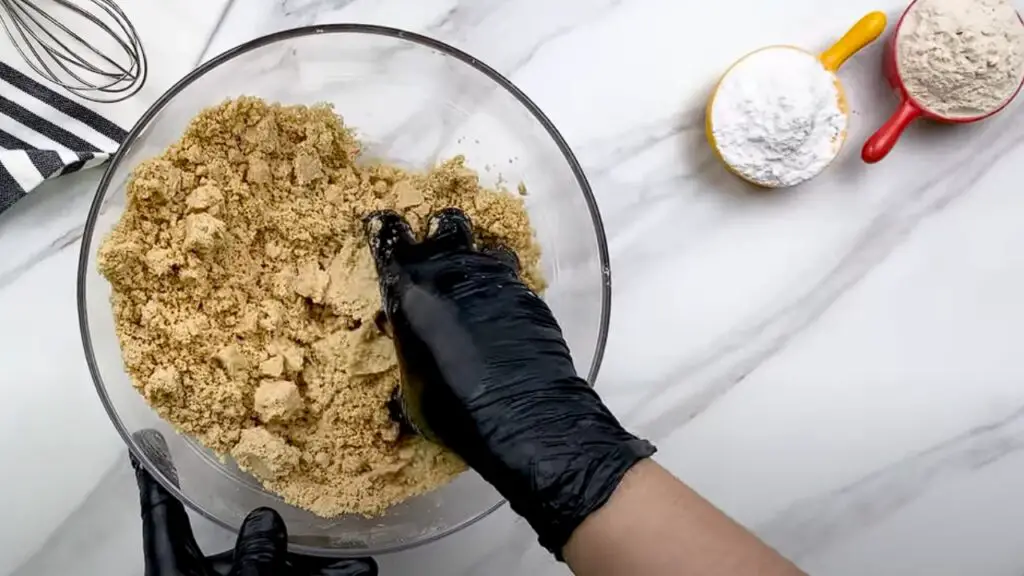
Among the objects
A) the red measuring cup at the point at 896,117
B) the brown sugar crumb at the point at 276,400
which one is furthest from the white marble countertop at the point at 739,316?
the brown sugar crumb at the point at 276,400

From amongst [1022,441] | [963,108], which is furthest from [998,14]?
[1022,441]

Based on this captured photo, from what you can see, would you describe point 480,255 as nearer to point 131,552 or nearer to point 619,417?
point 619,417

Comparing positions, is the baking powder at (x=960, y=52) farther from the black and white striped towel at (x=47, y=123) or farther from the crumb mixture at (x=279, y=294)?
the black and white striped towel at (x=47, y=123)

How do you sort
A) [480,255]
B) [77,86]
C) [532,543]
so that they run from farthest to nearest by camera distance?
[532,543] < [77,86] < [480,255]

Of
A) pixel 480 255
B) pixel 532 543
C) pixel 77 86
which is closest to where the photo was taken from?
pixel 480 255

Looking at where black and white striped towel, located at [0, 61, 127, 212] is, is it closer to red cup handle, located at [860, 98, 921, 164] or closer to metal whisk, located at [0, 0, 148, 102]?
metal whisk, located at [0, 0, 148, 102]

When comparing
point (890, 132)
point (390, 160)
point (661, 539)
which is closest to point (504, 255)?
point (390, 160)

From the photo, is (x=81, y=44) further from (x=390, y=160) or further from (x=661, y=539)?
(x=661, y=539)
